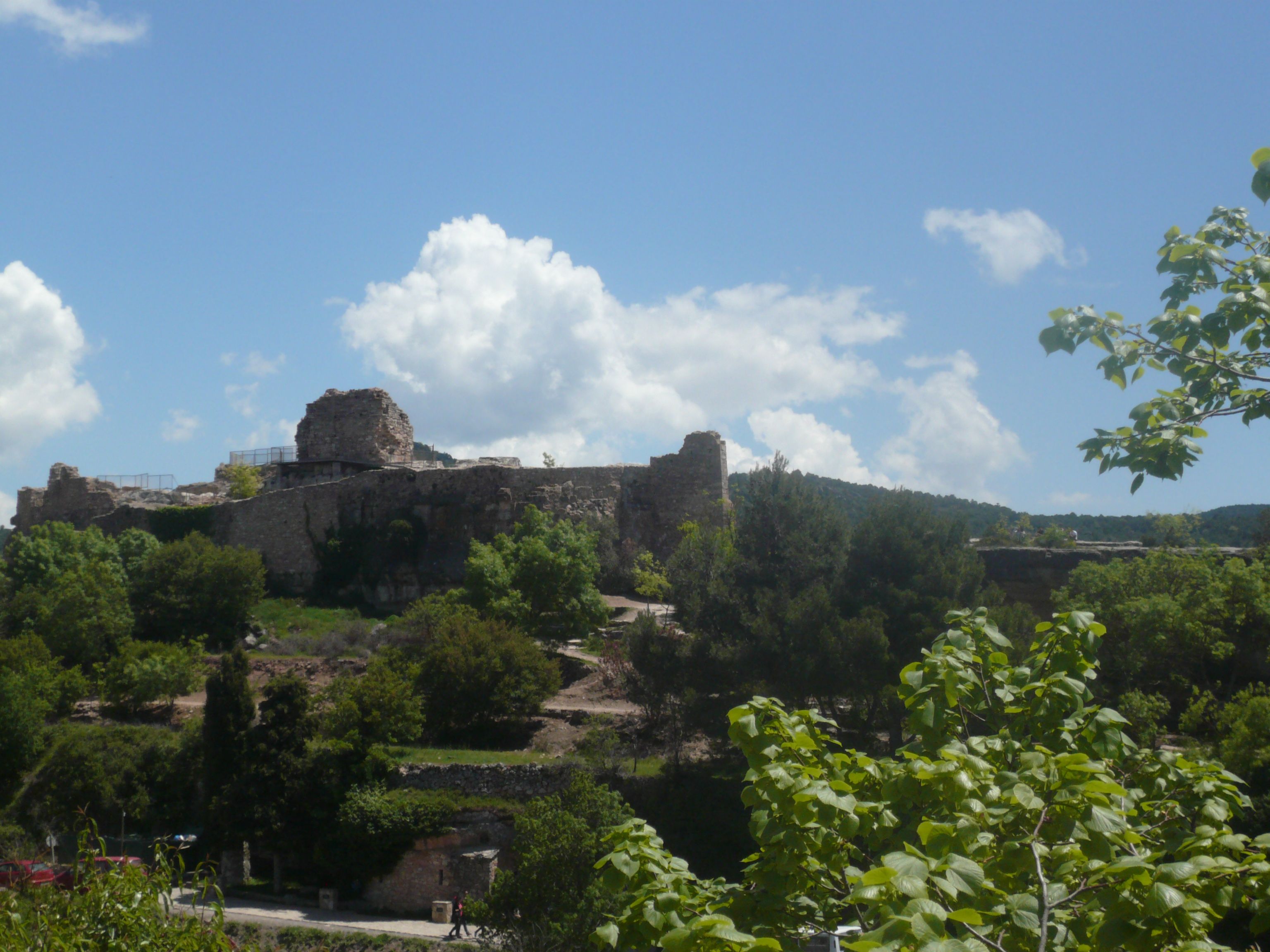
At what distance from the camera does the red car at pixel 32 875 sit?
7891 mm

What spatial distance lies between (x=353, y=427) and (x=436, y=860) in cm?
2025

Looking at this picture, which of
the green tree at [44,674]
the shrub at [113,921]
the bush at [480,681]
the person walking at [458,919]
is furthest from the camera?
the green tree at [44,674]

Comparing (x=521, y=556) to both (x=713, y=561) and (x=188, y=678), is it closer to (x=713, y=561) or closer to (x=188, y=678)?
(x=713, y=561)

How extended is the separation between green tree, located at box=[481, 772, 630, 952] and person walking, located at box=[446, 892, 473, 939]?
62.9 inches

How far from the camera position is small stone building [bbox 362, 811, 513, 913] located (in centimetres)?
2006

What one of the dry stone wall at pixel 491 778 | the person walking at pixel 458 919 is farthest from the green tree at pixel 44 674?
the person walking at pixel 458 919

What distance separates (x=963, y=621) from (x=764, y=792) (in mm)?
1874

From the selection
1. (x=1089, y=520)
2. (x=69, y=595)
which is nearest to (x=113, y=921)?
(x=69, y=595)

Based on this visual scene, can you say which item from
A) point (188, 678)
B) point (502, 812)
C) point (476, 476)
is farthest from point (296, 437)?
point (502, 812)

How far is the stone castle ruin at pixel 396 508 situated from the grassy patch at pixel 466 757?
10183 mm

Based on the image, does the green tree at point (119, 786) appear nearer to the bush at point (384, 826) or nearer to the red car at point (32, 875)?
→ the bush at point (384, 826)

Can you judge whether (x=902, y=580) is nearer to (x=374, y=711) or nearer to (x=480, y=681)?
(x=480, y=681)

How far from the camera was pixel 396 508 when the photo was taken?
3347 cm

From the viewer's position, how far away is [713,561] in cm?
2453
